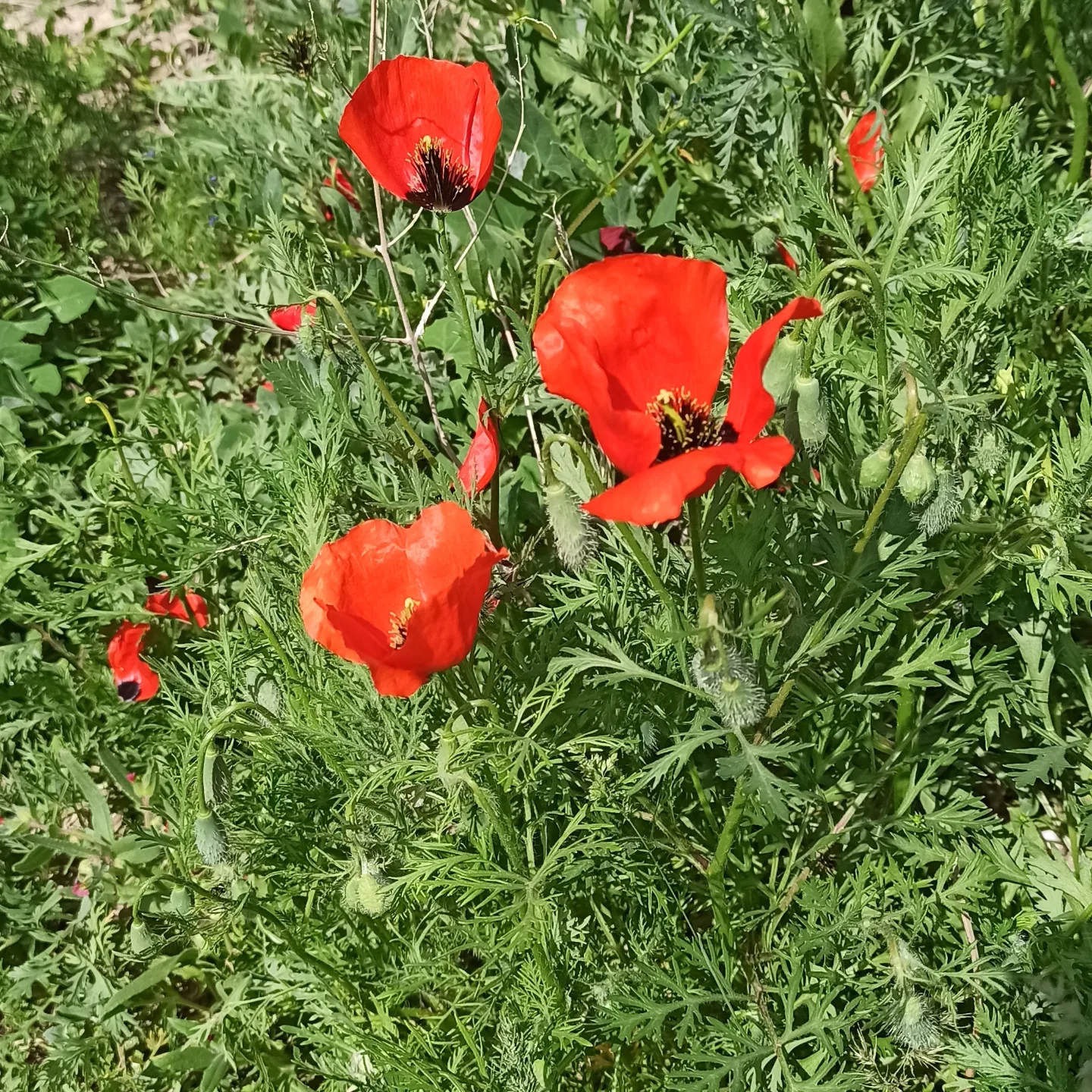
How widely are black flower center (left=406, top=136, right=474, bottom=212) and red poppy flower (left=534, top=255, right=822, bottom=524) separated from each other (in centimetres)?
62

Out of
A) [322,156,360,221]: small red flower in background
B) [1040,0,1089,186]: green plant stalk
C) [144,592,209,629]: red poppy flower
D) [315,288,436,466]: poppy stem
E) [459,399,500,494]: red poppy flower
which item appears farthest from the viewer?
[322,156,360,221]: small red flower in background

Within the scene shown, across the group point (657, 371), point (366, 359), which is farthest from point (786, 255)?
point (657, 371)

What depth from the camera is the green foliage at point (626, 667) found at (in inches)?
65.2

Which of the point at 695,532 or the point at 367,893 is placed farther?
the point at 367,893

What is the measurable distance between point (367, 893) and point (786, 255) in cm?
182

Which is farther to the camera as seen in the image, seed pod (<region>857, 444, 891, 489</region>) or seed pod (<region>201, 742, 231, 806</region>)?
seed pod (<region>201, 742, 231, 806</region>)

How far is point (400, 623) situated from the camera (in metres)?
1.65

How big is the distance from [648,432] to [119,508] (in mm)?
1663

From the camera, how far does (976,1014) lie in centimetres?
178

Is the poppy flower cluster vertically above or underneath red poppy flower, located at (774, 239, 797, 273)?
underneath

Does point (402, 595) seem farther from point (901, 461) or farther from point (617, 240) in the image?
point (617, 240)

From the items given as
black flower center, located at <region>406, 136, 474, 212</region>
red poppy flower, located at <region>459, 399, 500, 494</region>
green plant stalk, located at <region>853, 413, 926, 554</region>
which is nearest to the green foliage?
green plant stalk, located at <region>853, 413, 926, 554</region>

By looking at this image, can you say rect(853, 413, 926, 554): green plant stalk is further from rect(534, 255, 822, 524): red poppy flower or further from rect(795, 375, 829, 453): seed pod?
rect(534, 255, 822, 524): red poppy flower

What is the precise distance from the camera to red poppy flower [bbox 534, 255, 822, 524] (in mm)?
1086
